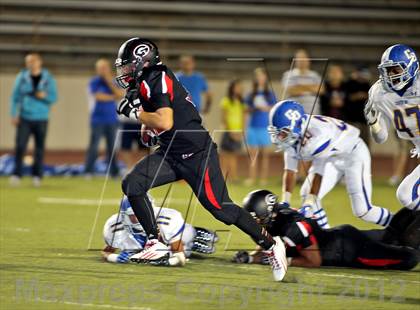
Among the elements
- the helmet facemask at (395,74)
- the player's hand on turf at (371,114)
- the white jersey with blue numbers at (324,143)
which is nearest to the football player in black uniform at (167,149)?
the white jersey with blue numbers at (324,143)

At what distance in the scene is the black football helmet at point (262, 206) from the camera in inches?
282

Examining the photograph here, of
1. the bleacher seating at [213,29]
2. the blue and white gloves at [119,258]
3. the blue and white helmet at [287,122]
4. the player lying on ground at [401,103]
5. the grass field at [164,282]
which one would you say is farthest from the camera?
the bleacher seating at [213,29]

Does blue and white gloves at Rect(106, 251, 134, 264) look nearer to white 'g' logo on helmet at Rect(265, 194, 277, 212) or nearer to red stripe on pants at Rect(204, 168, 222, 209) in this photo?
red stripe on pants at Rect(204, 168, 222, 209)

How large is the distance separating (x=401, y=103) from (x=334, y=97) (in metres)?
6.47

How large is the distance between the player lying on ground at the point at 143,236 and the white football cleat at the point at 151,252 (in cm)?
30

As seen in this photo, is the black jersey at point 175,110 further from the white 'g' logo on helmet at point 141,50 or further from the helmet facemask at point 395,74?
the helmet facemask at point 395,74

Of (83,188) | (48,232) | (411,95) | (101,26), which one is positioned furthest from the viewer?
(101,26)

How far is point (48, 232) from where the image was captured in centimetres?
905

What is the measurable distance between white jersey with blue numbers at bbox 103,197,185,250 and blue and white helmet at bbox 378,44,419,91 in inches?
75.0

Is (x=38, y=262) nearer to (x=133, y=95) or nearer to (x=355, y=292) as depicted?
(x=133, y=95)

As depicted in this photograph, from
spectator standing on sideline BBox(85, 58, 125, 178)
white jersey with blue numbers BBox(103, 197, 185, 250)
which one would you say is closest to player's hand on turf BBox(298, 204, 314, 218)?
white jersey with blue numbers BBox(103, 197, 185, 250)

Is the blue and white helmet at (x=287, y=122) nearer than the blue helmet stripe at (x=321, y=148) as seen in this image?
Yes

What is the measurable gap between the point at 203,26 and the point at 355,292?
1307 centimetres

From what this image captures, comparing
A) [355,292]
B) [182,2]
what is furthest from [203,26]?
[355,292]
